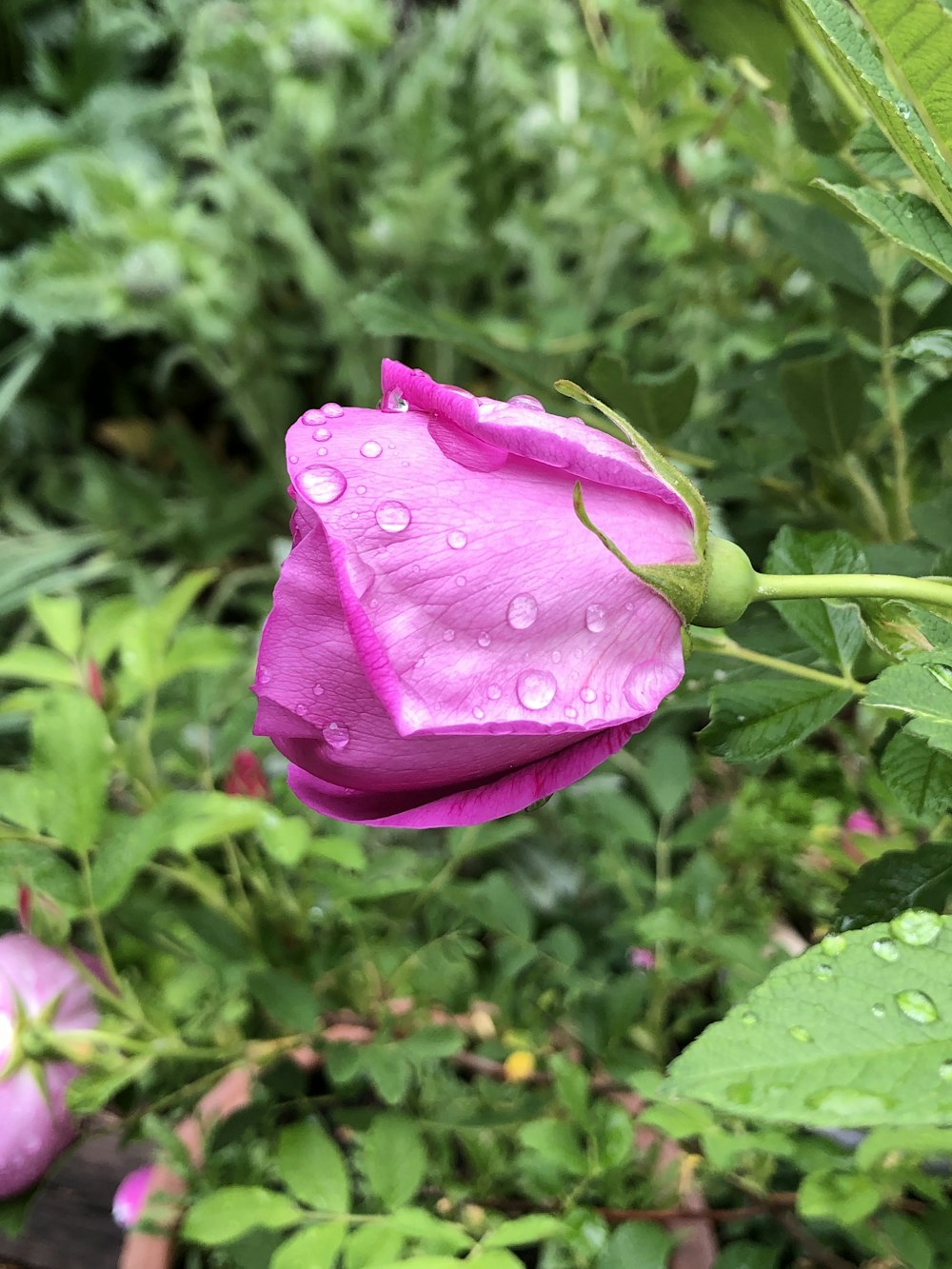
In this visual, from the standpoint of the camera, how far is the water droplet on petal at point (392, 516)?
0.20 m

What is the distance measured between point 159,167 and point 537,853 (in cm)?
120

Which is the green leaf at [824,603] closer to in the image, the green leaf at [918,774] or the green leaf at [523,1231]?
the green leaf at [918,774]

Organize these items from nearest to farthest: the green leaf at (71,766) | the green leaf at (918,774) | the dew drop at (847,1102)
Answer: the dew drop at (847,1102) < the green leaf at (918,774) < the green leaf at (71,766)

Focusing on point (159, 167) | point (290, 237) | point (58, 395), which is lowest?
point (58, 395)

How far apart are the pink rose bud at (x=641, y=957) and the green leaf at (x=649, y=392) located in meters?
0.38

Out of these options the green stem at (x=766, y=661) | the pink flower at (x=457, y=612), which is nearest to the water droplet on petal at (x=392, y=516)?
the pink flower at (x=457, y=612)

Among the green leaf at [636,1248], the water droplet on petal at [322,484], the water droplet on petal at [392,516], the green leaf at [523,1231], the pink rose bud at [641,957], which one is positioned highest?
the water droplet on petal at [392,516]

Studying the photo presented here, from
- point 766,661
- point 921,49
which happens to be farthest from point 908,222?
point 766,661

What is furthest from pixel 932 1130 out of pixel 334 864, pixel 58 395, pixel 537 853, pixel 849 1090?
pixel 58 395

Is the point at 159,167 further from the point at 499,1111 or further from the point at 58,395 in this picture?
the point at 499,1111

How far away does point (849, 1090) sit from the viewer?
0.14m

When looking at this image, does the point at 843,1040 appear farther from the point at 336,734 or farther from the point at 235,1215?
the point at 235,1215

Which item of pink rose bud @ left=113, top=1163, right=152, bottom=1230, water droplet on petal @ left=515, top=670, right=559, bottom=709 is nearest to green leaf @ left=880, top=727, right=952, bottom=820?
water droplet on petal @ left=515, top=670, right=559, bottom=709

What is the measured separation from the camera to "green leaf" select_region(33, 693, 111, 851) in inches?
13.8
